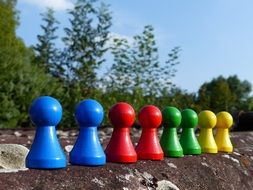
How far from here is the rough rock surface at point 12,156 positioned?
267cm

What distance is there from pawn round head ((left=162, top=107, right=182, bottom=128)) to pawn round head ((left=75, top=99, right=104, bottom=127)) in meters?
0.62

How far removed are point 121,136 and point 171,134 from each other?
45 cm

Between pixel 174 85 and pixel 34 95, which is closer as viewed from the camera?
pixel 34 95

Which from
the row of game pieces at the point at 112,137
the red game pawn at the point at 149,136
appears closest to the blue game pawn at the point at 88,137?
the row of game pieces at the point at 112,137

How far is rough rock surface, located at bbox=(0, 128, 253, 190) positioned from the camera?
1818mm

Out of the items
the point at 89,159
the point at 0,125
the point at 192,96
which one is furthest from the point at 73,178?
the point at 192,96

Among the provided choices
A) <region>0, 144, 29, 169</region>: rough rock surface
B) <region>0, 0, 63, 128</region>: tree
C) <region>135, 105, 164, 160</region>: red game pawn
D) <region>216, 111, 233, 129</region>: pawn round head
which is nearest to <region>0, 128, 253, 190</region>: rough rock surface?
<region>135, 105, 164, 160</region>: red game pawn

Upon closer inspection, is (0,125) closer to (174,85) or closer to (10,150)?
(174,85)

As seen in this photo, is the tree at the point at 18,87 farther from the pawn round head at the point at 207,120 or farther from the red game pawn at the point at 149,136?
the red game pawn at the point at 149,136

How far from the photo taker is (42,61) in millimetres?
15297

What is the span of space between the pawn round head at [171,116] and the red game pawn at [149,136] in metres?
0.12

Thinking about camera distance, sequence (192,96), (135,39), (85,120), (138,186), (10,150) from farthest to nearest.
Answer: (192,96)
(135,39)
(10,150)
(85,120)
(138,186)

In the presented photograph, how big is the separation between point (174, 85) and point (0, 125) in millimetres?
5019

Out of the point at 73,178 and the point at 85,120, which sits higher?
the point at 85,120
